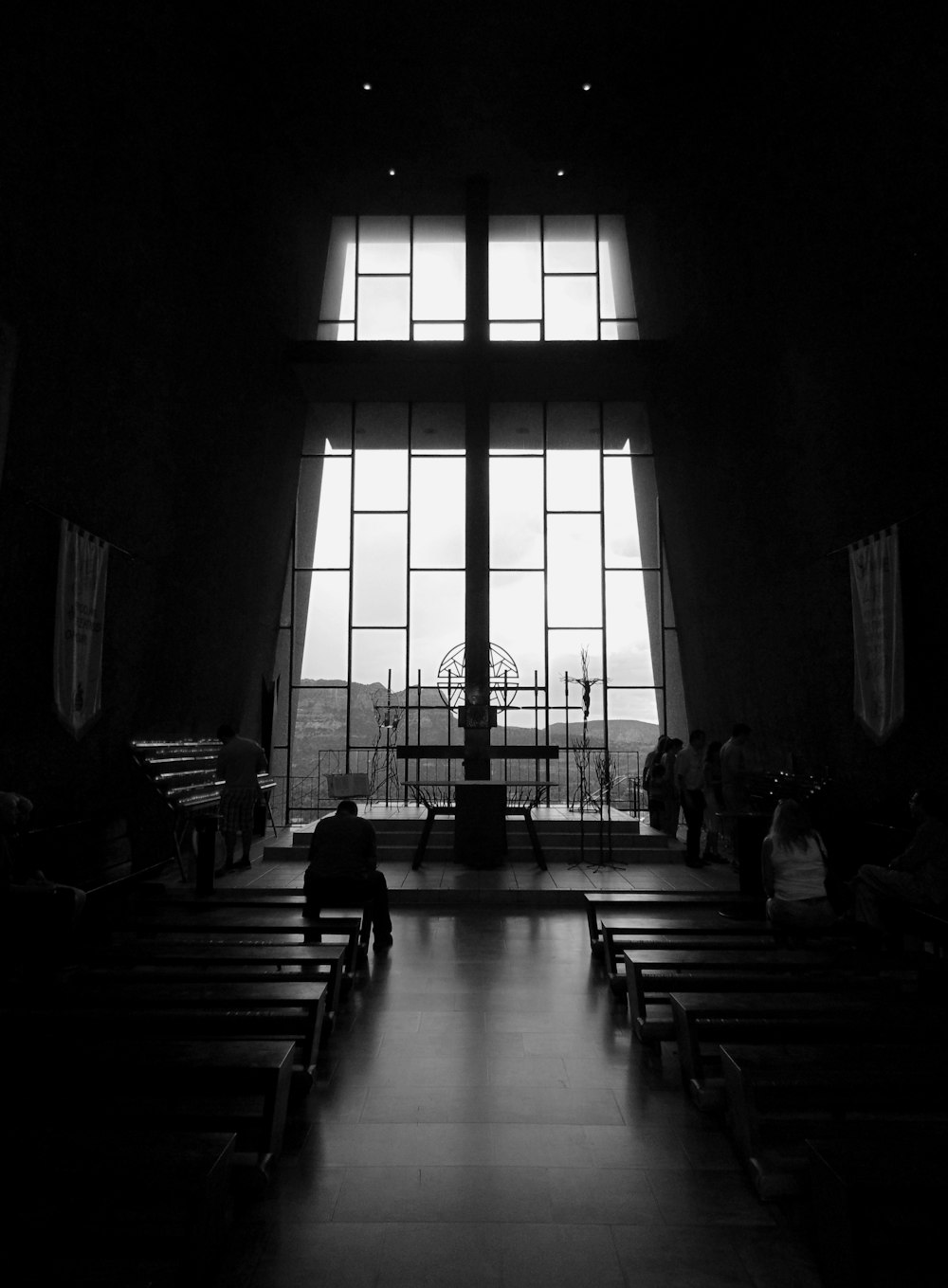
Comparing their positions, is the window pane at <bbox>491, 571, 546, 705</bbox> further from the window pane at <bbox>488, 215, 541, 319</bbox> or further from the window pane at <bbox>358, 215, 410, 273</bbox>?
the window pane at <bbox>358, 215, 410, 273</bbox>

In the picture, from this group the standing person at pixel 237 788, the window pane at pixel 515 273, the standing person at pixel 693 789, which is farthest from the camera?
the window pane at pixel 515 273

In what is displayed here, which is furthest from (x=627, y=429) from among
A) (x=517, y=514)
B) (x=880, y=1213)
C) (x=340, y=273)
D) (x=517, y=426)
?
(x=880, y=1213)

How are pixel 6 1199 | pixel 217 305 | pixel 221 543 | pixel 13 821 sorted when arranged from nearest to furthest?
pixel 6 1199
pixel 13 821
pixel 217 305
pixel 221 543

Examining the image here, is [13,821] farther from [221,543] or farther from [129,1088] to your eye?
[221,543]

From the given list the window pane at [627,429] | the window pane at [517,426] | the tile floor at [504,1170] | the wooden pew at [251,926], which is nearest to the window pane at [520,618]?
the window pane at [517,426]

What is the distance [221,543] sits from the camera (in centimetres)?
933

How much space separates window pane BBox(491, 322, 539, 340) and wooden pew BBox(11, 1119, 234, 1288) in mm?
12935

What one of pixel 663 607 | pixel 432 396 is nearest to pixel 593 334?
pixel 432 396

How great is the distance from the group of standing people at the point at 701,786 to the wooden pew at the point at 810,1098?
198 inches

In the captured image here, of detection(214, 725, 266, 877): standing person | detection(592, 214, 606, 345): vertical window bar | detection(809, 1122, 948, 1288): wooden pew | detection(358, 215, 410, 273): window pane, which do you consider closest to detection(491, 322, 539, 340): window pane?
detection(592, 214, 606, 345): vertical window bar

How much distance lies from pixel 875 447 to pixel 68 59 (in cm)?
561

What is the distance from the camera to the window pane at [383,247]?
1347cm

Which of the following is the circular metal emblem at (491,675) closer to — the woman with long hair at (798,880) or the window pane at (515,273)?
the window pane at (515,273)

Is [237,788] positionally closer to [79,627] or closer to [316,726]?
[79,627]
